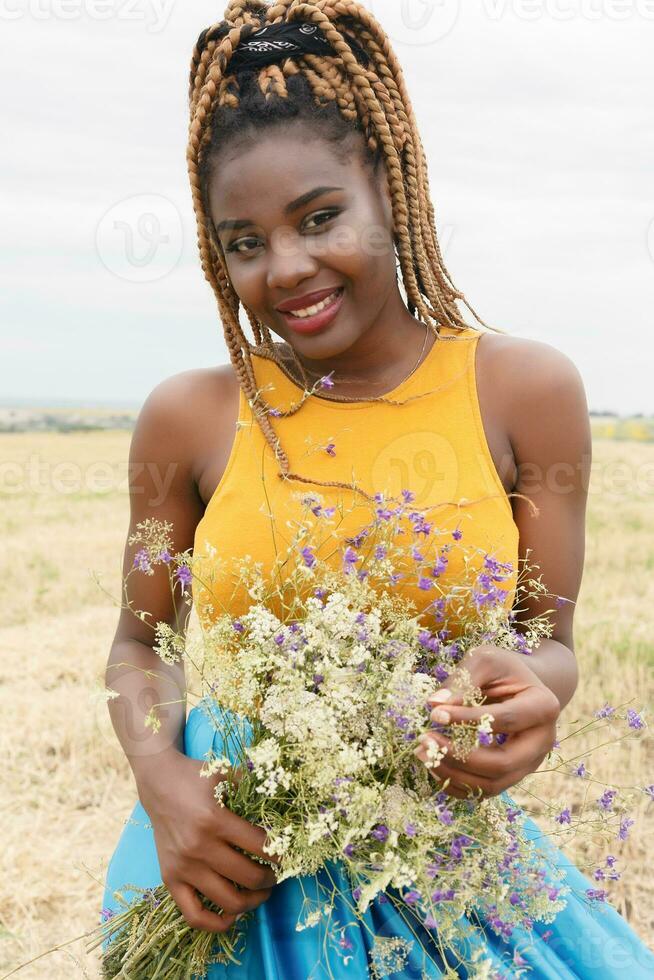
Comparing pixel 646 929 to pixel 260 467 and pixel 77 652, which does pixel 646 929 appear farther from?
pixel 77 652

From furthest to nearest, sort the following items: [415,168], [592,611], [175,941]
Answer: [592,611]
[415,168]
[175,941]

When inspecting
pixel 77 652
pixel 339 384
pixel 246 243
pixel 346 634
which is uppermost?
pixel 246 243

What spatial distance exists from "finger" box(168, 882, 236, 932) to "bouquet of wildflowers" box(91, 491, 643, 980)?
0.22ft

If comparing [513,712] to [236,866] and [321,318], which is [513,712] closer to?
[236,866]

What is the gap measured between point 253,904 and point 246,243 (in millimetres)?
1424

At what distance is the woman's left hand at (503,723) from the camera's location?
1.81m

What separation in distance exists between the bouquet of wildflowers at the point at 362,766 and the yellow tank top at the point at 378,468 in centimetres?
24

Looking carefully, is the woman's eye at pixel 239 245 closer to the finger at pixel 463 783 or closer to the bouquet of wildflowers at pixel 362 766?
the bouquet of wildflowers at pixel 362 766

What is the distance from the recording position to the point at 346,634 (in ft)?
5.77

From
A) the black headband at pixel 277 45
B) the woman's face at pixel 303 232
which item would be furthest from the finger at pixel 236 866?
the black headband at pixel 277 45

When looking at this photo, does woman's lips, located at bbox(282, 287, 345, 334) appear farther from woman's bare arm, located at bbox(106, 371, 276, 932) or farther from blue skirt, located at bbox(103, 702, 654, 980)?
blue skirt, located at bbox(103, 702, 654, 980)

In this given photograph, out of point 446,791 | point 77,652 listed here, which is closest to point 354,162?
A: point 446,791

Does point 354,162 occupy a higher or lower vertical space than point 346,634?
higher

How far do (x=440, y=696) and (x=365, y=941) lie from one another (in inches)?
26.6
